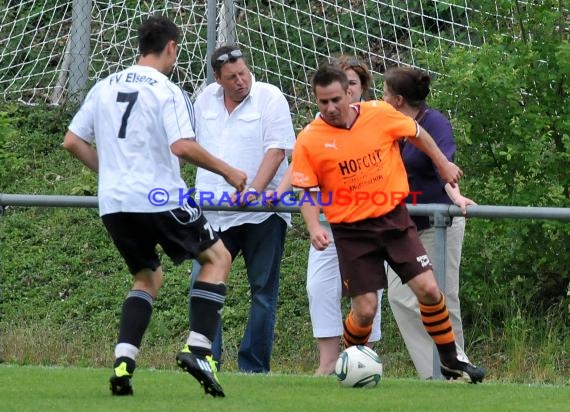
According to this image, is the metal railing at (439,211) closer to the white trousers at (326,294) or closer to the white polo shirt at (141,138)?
the white trousers at (326,294)

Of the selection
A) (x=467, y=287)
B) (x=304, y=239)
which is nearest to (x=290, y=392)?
(x=467, y=287)

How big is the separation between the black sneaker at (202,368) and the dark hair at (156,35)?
1565 mm

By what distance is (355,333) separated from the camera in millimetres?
7633

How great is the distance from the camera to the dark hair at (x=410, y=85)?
26.8 feet

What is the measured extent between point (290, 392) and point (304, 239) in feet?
16.6

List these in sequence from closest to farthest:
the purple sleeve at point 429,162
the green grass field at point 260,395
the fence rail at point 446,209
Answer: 1. the green grass field at point 260,395
2. the fence rail at point 446,209
3. the purple sleeve at point 429,162

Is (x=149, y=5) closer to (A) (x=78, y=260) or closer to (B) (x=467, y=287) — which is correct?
(A) (x=78, y=260)

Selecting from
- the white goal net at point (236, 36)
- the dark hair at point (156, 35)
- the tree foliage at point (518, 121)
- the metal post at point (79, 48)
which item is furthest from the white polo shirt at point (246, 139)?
the metal post at point (79, 48)

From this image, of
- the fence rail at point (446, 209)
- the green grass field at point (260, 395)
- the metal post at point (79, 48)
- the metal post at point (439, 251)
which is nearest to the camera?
the green grass field at point (260, 395)

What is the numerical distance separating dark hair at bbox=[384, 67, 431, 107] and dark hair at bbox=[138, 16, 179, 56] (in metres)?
1.71

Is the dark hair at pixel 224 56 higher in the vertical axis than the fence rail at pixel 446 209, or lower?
higher

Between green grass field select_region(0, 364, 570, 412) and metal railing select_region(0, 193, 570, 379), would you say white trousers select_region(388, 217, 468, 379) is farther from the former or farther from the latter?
green grass field select_region(0, 364, 570, 412)

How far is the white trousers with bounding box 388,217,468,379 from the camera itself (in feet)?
26.9

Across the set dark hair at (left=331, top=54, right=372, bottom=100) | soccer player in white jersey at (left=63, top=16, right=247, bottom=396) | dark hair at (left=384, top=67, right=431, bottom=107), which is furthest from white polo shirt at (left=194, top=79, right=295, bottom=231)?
soccer player in white jersey at (left=63, top=16, right=247, bottom=396)
